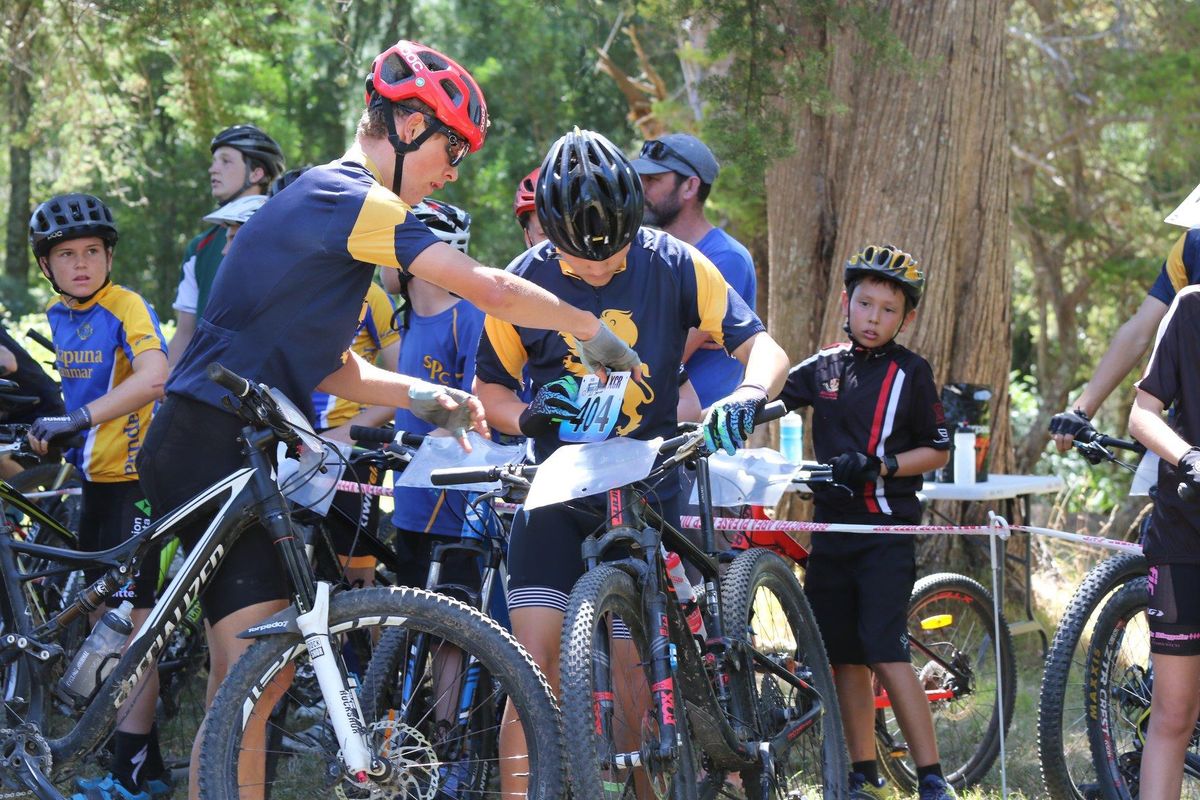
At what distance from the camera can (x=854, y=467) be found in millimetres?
4762

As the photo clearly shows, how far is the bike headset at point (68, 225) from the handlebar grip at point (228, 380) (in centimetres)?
235

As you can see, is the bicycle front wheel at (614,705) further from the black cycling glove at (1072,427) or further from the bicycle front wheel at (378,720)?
the black cycling glove at (1072,427)

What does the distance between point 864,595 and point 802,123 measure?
4116 millimetres

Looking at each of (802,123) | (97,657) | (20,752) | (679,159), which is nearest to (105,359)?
(97,657)

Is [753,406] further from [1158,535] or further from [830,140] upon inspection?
[830,140]

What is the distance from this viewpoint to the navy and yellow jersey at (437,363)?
5023 millimetres

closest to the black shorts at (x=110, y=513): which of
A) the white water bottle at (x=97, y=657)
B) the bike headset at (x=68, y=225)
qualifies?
the bike headset at (x=68, y=225)

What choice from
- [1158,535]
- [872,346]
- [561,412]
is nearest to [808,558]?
[872,346]

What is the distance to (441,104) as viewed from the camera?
368 cm

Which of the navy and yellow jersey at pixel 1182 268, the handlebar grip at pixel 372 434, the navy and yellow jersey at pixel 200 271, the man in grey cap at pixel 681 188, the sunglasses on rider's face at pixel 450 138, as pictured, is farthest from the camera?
the navy and yellow jersey at pixel 200 271

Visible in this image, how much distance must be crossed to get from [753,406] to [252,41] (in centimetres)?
685

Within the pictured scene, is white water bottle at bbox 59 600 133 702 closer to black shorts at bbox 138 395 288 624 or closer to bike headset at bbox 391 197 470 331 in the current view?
black shorts at bbox 138 395 288 624

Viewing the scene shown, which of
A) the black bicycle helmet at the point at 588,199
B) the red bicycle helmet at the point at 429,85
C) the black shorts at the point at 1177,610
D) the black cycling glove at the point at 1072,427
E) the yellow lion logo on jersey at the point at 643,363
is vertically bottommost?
the black shorts at the point at 1177,610

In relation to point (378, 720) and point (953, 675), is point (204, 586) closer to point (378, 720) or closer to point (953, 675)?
point (378, 720)
